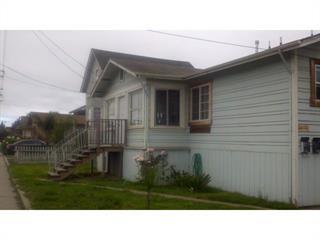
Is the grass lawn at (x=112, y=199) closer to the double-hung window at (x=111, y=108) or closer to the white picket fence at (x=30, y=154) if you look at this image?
the double-hung window at (x=111, y=108)

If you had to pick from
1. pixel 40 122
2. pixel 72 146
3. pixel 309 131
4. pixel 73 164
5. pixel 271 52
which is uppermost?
pixel 271 52

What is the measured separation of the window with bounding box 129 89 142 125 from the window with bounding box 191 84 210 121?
2101 millimetres

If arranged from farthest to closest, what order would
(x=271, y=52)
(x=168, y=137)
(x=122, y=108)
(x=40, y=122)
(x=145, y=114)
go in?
(x=40, y=122) → (x=122, y=108) → (x=168, y=137) → (x=145, y=114) → (x=271, y=52)

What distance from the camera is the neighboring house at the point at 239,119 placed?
10.0 m

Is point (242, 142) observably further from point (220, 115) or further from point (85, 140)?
point (85, 140)

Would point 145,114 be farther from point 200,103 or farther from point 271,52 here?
point 271,52

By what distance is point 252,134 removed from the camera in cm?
1155

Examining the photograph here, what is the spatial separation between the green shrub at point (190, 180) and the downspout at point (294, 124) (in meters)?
3.61

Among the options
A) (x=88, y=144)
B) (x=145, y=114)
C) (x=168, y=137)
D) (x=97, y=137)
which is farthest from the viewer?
(x=88, y=144)

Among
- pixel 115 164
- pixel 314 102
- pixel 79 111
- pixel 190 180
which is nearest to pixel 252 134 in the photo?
pixel 314 102

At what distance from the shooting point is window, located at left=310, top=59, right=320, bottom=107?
10172 mm

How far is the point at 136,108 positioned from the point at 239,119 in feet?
17.0

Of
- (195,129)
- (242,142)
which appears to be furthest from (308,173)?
(195,129)

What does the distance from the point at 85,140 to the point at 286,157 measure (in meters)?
8.97
